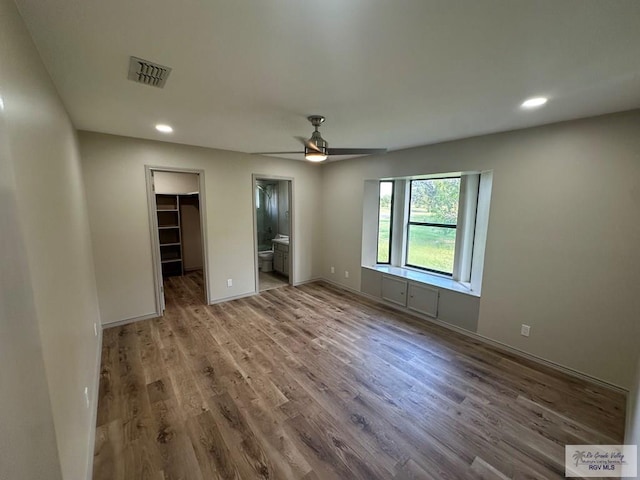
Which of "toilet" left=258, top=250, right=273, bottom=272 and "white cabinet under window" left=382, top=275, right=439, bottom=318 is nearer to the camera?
"white cabinet under window" left=382, top=275, right=439, bottom=318

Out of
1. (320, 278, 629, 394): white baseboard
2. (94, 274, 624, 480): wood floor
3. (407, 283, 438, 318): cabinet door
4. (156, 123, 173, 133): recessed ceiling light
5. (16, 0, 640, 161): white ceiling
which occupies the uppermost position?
(156, 123, 173, 133): recessed ceiling light

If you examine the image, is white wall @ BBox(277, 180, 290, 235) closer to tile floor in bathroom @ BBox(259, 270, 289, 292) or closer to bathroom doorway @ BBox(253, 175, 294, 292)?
bathroom doorway @ BBox(253, 175, 294, 292)

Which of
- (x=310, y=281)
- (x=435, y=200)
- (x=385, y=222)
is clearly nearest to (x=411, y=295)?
(x=385, y=222)

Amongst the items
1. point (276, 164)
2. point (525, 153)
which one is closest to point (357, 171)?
point (276, 164)

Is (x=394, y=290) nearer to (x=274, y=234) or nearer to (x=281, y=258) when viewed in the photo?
(x=281, y=258)

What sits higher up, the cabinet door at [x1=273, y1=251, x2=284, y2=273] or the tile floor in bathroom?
the cabinet door at [x1=273, y1=251, x2=284, y2=273]

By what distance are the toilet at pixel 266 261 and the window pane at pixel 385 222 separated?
2695mm

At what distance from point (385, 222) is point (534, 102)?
2733mm

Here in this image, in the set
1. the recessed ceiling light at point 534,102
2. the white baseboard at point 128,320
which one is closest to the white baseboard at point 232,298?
the white baseboard at point 128,320

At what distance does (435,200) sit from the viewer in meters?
4.05

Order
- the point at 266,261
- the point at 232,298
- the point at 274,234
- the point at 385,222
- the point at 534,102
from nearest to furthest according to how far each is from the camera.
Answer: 1. the point at 534,102
2. the point at 232,298
3. the point at 385,222
4. the point at 266,261
5. the point at 274,234

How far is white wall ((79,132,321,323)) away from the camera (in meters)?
3.21

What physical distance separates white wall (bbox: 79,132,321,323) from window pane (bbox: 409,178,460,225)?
2.21 m

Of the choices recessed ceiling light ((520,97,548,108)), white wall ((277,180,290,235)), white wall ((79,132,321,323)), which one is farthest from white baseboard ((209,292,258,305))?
recessed ceiling light ((520,97,548,108))
